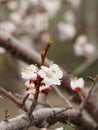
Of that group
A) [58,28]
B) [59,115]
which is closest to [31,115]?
[59,115]

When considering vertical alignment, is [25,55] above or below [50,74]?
above

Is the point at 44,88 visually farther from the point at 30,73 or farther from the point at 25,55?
the point at 25,55

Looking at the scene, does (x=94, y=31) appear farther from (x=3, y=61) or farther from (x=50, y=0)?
(x=3, y=61)

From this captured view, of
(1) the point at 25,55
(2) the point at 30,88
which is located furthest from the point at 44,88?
(1) the point at 25,55

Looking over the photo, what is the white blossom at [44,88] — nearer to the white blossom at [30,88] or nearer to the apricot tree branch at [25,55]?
the white blossom at [30,88]

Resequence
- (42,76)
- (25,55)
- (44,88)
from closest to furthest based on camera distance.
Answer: (42,76) → (44,88) → (25,55)

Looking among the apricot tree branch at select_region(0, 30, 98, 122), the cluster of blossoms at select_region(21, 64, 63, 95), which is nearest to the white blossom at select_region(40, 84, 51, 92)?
the cluster of blossoms at select_region(21, 64, 63, 95)

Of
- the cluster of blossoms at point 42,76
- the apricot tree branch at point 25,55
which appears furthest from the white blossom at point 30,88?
the apricot tree branch at point 25,55

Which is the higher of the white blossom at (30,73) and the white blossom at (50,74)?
the white blossom at (30,73)

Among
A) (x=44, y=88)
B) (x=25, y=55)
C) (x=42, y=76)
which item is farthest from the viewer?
(x=25, y=55)
